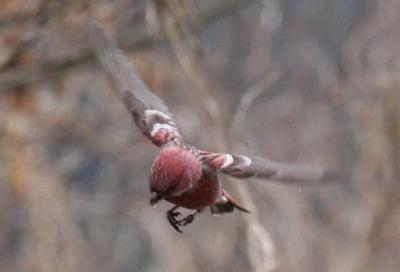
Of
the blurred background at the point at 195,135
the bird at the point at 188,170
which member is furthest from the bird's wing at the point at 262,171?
the blurred background at the point at 195,135

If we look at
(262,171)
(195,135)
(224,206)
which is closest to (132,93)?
(224,206)

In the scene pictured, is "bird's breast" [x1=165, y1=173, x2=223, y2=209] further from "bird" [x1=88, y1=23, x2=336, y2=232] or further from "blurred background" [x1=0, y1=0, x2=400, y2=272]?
"blurred background" [x1=0, y1=0, x2=400, y2=272]

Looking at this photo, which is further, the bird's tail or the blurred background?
the blurred background

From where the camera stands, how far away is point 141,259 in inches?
372

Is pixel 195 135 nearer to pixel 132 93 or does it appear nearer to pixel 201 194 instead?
pixel 132 93

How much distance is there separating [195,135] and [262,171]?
A: 12.2 ft

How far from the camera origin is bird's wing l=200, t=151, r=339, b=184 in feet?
11.4

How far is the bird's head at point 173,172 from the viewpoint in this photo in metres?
3.27

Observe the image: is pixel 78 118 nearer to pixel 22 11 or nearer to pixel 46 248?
pixel 46 248

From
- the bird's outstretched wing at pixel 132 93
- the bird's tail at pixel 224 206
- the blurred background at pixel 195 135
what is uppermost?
the blurred background at pixel 195 135

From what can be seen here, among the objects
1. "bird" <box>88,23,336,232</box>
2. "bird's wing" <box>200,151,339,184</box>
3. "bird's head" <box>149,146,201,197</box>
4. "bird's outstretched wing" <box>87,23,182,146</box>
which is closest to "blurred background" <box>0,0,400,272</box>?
"bird's outstretched wing" <box>87,23,182,146</box>

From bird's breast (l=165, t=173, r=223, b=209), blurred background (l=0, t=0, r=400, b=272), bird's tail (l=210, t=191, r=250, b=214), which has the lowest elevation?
bird's breast (l=165, t=173, r=223, b=209)

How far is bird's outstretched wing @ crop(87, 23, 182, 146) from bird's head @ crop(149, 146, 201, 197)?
0.40 meters

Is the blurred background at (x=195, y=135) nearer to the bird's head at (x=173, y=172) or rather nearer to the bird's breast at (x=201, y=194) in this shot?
the bird's breast at (x=201, y=194)
